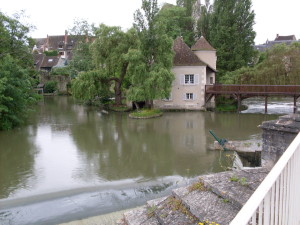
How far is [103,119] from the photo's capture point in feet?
78.8

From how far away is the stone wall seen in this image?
5367 millimetres

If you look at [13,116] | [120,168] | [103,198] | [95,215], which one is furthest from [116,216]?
[13,116]

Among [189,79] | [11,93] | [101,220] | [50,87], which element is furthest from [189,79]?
[50,87]

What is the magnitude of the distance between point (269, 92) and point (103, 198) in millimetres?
20477

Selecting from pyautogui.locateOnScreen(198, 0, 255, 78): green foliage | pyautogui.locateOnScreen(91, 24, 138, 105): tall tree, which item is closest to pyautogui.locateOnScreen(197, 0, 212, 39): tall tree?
pyautogui.locateOnScreen(198, 0, 255, 78): green foliage

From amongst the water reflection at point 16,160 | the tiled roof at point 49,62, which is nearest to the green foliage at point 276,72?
the water reflection at point 16,160

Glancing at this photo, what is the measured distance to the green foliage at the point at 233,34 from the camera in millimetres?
36219

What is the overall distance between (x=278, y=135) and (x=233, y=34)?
33347 millimetres

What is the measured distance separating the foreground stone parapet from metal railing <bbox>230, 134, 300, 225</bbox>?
3.42 feet

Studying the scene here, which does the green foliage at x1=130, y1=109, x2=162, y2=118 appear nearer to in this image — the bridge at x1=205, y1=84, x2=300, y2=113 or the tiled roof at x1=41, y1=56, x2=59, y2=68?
the bridge at x1=205, y1=84, x2=300, y2=113

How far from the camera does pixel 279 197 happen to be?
2.32 m

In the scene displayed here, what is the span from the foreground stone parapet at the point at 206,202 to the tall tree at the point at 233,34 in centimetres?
3344

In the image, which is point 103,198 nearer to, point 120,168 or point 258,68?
point 120,168

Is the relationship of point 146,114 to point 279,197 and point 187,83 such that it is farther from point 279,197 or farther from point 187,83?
point 279,197
